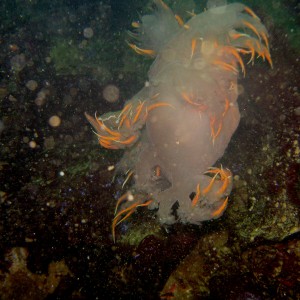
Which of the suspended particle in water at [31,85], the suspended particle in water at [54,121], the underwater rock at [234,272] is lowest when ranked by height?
the underwater rock at [234,272]

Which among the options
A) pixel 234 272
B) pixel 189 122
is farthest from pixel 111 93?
pixel 234 272

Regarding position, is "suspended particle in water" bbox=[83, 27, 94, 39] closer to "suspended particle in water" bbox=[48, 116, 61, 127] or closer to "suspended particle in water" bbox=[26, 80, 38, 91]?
"suspended particle in water" bbox=[26, 80, 38, 91]

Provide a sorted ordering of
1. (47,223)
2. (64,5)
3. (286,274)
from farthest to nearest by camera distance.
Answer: (64,5) → (47,223) → (286,274)

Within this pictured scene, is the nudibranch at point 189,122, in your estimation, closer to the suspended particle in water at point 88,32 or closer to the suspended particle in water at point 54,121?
the suspended particle in water at point 54,121

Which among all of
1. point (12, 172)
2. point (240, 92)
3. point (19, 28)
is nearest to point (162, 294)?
point (12, 172)

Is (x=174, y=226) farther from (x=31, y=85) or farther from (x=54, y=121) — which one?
(x=31, y=85)

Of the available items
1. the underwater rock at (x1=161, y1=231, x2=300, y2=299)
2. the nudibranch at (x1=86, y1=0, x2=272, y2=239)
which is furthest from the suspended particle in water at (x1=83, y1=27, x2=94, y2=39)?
the underwater rock at (x1=161, y1=231, x2=300, y2=299)

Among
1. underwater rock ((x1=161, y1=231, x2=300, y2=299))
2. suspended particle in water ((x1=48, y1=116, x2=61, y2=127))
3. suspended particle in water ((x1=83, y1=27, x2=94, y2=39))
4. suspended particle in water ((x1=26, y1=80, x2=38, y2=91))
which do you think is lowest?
underwater rock ((x1=161, y1=231, x2=300, y2=299))

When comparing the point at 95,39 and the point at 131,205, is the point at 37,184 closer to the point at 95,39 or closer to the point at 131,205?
the point at 131,205

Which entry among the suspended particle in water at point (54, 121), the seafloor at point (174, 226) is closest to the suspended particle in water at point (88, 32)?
the suspended particle in water at point (54, 121)
